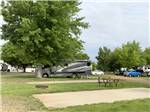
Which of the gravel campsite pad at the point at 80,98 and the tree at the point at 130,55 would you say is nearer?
the gravel campsite pad at the point at 80,98

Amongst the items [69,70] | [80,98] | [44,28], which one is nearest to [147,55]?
[69,70]

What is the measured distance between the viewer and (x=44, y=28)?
45.5 metres

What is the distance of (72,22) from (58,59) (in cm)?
457

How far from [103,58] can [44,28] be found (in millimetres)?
61196

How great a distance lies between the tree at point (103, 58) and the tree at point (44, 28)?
179ft

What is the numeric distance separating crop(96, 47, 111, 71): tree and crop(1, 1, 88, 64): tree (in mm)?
54417

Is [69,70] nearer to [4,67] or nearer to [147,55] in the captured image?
[147,55]

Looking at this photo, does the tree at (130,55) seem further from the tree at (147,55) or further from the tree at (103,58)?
the tree at (103,58)

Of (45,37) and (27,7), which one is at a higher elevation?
(27,7)

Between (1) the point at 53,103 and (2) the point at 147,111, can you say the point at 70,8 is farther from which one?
(2) the point at 147,111

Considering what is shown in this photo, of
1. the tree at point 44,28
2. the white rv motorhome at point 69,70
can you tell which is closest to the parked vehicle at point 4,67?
the white rv motorhome at point 69,70

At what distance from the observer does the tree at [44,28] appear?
44562 mm

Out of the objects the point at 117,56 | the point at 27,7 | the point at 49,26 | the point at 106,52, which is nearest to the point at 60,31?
the point at 49,26

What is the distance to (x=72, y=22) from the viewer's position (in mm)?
47781
